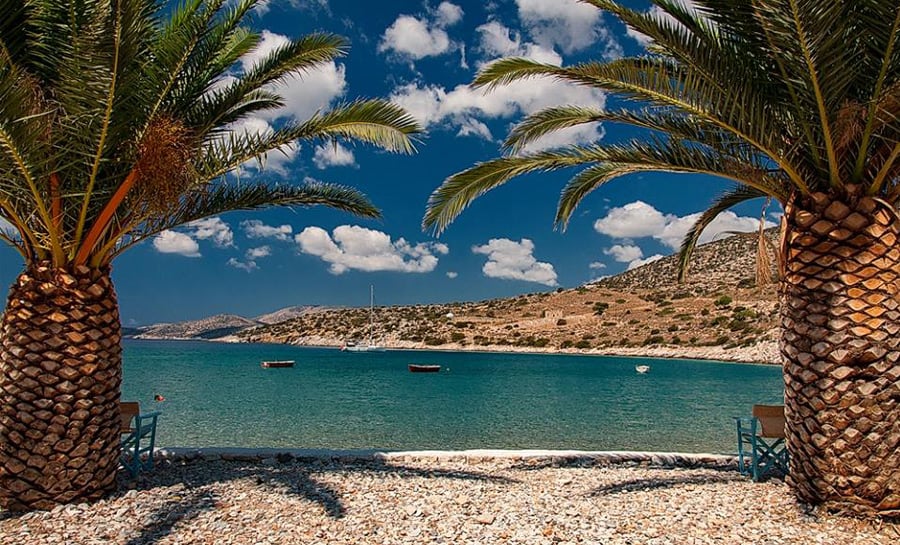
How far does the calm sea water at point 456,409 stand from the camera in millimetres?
13914

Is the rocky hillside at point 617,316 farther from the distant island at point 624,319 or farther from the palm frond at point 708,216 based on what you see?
the palm frond at point 708,216

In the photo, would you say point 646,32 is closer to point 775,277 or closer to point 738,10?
point 738,10

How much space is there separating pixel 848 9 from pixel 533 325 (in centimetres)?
6840

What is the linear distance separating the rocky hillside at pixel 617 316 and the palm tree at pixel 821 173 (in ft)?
152

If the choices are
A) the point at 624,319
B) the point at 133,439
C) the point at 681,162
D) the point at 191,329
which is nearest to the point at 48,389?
the point at 133,439

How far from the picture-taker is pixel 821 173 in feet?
18.9

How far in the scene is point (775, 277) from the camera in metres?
6.66

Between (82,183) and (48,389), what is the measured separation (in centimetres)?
211

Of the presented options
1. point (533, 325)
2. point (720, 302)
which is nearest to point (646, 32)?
point (720, 302)

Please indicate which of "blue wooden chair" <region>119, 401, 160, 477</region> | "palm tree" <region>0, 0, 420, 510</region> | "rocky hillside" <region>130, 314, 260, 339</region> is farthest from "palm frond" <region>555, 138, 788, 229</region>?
"rocky hillside" <region>130, 314, 260, 339</region>

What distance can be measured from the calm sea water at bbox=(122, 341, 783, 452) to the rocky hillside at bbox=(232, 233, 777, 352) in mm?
19863

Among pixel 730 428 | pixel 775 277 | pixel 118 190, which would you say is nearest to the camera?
pixel 118 190

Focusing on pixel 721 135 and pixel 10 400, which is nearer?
pixel 10 400

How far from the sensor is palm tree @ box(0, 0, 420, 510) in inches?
206
